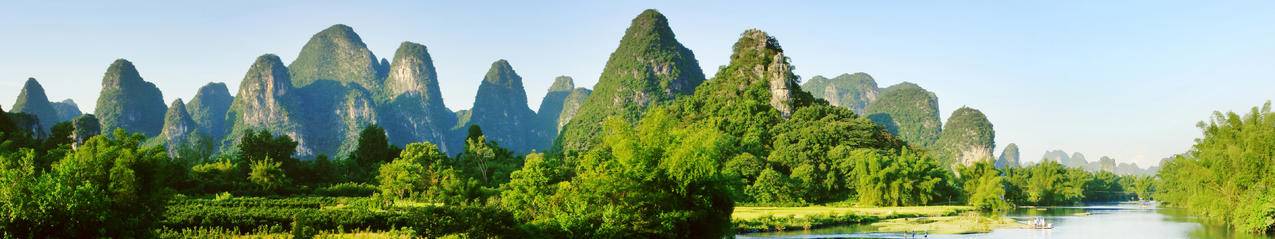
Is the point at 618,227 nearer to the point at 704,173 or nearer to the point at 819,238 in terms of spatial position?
the point at 704,173

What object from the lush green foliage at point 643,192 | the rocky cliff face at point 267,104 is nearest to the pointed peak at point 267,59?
the rocky cliff face at point 267,104

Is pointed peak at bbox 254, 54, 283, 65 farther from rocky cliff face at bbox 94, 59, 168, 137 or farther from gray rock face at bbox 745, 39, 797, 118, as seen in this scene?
gray rock face at bbox 745, 39, 797, 118

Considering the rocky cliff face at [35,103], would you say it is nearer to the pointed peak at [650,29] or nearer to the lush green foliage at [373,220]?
the pointed peak at [650,29]

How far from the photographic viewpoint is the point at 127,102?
4906 inches

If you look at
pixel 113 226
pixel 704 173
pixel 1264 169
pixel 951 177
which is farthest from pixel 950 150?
pixel 113 226

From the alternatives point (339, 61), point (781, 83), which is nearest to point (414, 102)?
point (339, 61)

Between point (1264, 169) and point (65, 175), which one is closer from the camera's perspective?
point (65, 175)

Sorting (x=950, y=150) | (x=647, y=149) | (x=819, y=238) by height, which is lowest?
(x=819, y=238)

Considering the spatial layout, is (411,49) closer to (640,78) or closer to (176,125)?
(176,125)

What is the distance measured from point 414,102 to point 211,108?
39.5 meters

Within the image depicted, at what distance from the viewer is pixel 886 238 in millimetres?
32125

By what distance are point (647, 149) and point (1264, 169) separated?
24446 mm

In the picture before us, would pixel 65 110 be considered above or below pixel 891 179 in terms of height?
above

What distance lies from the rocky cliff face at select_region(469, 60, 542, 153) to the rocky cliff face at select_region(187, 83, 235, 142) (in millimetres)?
46248
